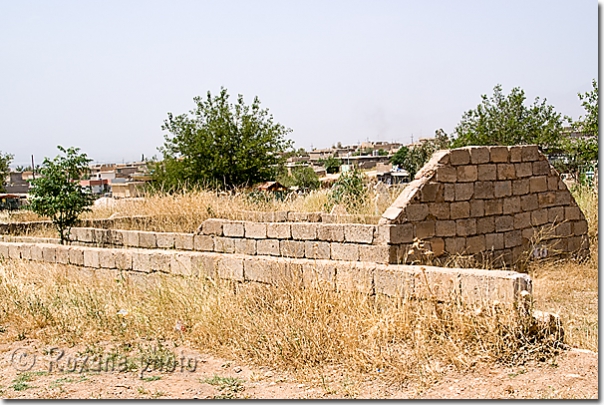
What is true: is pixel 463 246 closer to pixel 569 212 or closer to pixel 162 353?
pixel 569 212

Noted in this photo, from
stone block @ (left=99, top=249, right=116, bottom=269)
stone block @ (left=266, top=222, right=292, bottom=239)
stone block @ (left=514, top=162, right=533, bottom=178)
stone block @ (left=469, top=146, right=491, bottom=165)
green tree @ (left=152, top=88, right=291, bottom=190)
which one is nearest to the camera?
stone block @ (left=99, top=249, right=116, bottom=269)

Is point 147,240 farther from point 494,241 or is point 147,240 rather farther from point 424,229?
point 494,241

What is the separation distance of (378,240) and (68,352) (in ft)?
16.7

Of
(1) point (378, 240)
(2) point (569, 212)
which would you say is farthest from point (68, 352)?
(2) point (569, 212)

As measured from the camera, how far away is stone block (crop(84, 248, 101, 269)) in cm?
986

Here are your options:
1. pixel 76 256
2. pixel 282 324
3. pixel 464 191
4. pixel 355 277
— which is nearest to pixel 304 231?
pixel 464 191

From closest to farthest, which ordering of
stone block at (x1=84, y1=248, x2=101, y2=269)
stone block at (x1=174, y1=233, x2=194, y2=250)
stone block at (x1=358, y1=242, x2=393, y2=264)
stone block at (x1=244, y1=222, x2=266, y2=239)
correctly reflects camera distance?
stone block at (x1=84, y1=248, x2=101, y2=269) → stone block at (x1=358, y1=242, x2=393, y2=264) → stone block at (x1=244, y1=222, x2=266, y2=239) → stone block at (x1=174, y1=233, x2=194, y2=250)

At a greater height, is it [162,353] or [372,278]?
[372,278]

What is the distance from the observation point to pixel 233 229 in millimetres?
12773

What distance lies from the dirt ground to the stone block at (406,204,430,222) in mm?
4892

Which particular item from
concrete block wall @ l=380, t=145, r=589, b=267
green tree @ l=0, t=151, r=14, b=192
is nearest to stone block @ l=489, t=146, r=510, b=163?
concrete block wall @ l=380, t=145, r=589, b=267

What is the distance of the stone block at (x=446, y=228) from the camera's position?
10.9 meters

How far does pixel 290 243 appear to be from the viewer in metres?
11.9

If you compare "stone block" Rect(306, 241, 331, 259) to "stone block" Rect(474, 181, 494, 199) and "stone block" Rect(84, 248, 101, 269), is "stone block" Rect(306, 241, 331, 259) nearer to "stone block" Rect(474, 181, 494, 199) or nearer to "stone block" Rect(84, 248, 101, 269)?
"stone block" Rect(474, 181, 494, 199)
